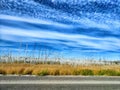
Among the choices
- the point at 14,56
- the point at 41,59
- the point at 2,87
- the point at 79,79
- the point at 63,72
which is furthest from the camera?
the point at 41,59

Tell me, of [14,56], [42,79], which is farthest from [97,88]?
[14,56]

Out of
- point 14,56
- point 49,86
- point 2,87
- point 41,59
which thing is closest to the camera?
point 2,87

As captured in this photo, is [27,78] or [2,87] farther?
[27,78]

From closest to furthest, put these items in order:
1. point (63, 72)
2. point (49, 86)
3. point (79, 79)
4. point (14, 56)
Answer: point (49, 86)
point (79, 79)
point (63, 72)
point (14, 56)

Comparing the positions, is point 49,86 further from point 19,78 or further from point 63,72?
point 63,72

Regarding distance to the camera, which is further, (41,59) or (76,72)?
(41,59)

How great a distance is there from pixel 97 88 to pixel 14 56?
4665 centimetres

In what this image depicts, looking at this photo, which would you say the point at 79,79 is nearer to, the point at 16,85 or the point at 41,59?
the point at 16,85

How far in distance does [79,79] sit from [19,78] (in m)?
3.00

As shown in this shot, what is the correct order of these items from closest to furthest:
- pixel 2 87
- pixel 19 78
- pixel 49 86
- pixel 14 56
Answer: pixel 2 87
pixel 49 86
pixel 19 78
pixel 14 56

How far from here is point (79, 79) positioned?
16406 mm

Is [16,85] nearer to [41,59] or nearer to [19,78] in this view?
[19,78]

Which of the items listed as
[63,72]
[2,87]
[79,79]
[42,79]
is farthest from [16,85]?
[63,72]

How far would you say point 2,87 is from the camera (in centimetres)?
1238
